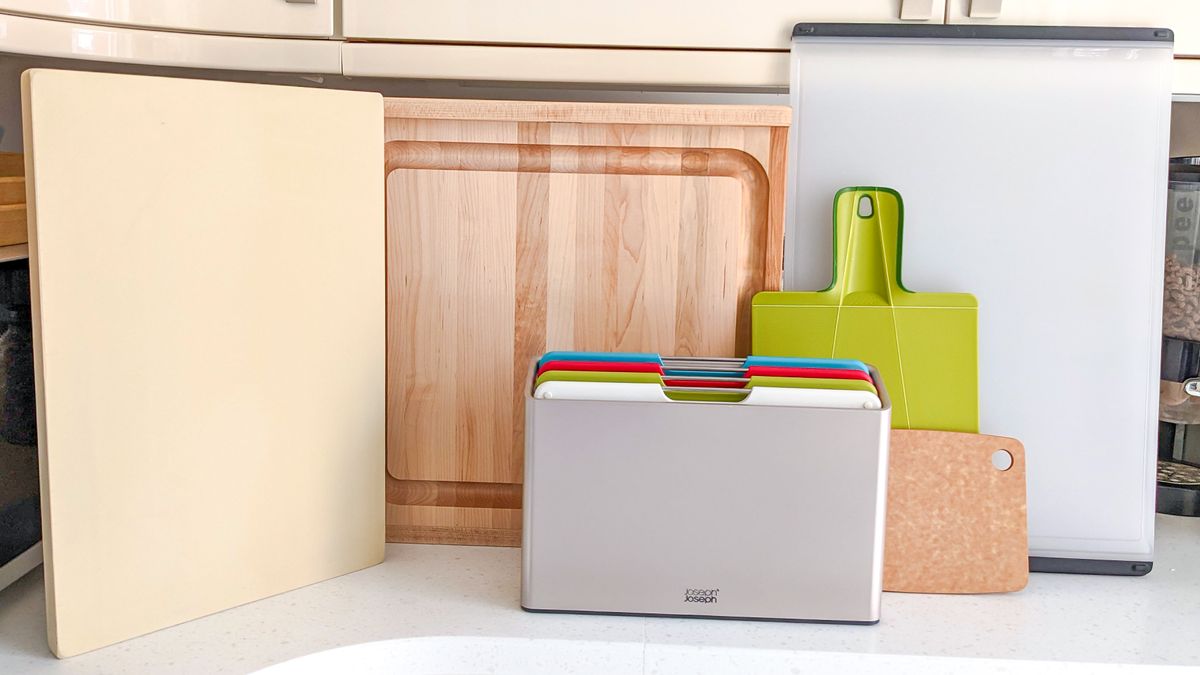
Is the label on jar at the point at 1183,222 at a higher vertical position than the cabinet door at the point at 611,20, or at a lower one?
lower

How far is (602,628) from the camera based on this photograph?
2.56 feet

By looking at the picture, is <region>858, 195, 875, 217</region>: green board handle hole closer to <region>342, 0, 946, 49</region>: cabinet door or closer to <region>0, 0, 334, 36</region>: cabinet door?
<region>342, 0, 946, 49</region>: cabinet door

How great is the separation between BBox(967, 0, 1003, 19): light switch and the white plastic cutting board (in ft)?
1.74

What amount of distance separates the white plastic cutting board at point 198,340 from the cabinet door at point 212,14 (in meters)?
0.14

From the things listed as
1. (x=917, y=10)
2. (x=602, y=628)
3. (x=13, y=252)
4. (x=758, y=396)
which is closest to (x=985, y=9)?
(x=917, y=10)

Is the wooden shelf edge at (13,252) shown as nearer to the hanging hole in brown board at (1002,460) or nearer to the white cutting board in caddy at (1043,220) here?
the white cutting board in caddy at (1043,220)

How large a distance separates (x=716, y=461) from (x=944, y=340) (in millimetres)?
265

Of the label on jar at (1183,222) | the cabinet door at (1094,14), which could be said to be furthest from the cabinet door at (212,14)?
the label on jar at (1183,222)

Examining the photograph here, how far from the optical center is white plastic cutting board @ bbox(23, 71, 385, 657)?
2.32 feet

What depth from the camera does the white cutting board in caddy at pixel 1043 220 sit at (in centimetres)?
92

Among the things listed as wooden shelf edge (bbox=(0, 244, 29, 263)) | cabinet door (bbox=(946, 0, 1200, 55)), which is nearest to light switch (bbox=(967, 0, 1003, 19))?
cabinet door (bbox=(946, 0, 1200, 55))

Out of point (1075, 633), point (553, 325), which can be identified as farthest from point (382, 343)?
point (1075, 633)

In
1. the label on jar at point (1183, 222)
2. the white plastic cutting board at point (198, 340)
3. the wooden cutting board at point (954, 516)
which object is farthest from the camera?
the label on jar at point (1183, 222)

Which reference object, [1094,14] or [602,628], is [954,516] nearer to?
[602,628]
